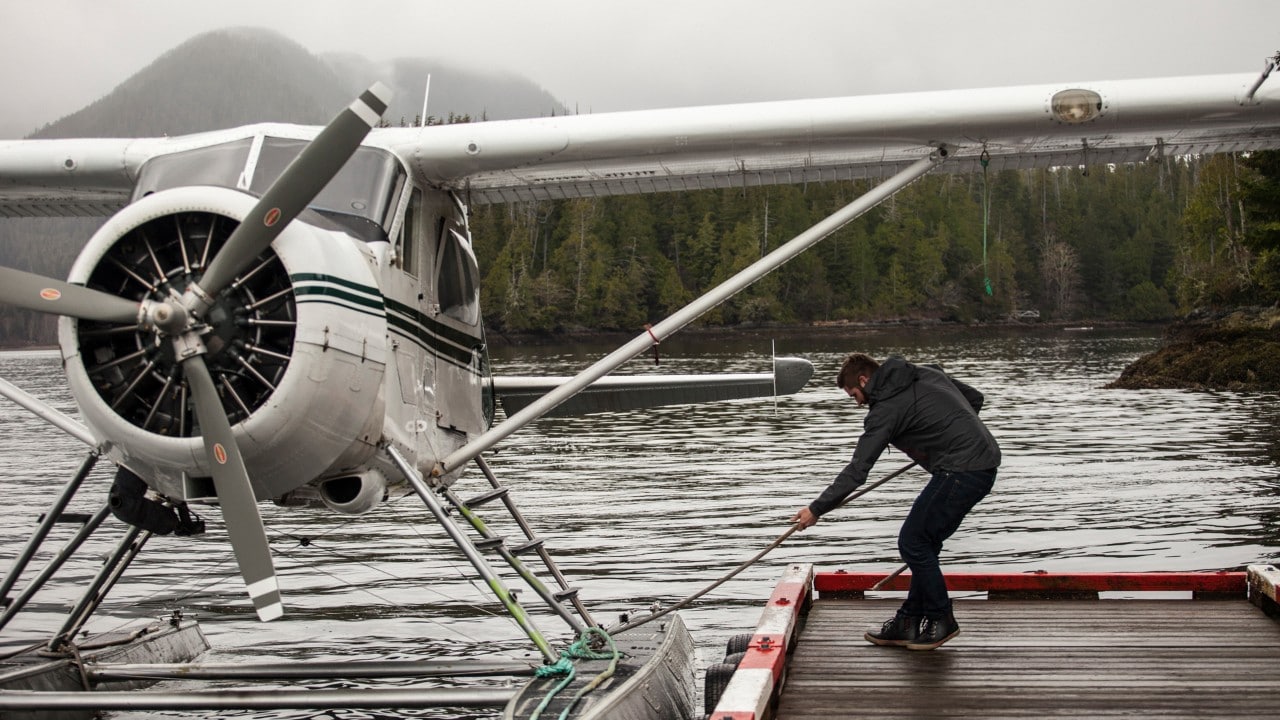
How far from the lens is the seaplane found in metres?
4.73

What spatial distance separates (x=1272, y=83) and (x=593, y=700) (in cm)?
509

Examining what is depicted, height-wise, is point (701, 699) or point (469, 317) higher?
point (469, 317)

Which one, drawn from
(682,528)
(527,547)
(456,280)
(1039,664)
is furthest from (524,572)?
(682,528)

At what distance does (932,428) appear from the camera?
558 centimetres

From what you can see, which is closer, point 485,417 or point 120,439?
point 120,439

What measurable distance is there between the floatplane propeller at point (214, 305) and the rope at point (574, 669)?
1.23m

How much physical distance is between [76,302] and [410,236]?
2.14 m

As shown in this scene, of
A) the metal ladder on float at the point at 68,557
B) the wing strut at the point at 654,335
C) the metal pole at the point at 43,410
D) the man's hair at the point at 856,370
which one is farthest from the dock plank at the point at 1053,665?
the metal pole at the point at 43,410

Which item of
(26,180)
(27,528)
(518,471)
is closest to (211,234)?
(26,180)

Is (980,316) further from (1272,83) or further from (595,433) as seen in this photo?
(1272,83)

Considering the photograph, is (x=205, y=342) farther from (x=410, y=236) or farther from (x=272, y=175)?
(x=410, y=236)

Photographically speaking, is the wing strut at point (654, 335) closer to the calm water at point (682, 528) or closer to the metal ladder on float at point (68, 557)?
the calm water at point (682, 528)

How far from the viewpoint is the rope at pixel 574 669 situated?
5171 millimetres

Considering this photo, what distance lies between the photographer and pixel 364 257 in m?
5.50
